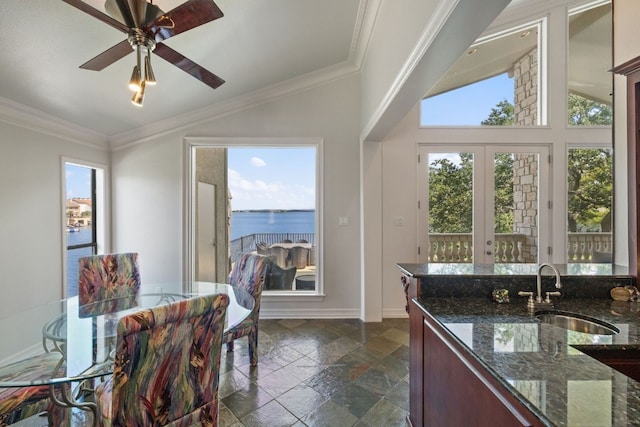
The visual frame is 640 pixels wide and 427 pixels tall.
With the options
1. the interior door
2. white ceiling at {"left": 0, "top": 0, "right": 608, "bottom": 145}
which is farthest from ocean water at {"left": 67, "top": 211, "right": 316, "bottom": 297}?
white ceiling at {"left": 0, "top": 0, "right": 608, "bottom": 145}

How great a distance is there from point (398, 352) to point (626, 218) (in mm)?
1969

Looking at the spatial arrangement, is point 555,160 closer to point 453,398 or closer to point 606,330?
point 606,330

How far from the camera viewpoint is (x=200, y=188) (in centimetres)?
397

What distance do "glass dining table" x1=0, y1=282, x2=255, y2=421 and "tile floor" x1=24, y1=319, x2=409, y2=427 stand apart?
1.66ft

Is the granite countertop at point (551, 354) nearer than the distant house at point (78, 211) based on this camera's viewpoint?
Yes

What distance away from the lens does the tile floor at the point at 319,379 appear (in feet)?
6.07

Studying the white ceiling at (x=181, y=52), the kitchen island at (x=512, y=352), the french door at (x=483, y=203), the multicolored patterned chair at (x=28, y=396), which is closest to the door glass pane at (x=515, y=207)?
the french door at (x=483, y=203)

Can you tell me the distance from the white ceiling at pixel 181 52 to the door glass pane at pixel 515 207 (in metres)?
1.36

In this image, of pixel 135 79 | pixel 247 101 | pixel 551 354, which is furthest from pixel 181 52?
pixel 551 354

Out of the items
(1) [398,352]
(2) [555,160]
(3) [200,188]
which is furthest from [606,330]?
(3) [200,188]

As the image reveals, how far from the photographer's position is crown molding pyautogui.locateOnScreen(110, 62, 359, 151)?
11.4 ft

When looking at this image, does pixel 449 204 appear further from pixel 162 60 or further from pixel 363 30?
pixel 162 60

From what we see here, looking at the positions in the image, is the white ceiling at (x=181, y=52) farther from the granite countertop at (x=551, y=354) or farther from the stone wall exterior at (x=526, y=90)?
the granite countertop at (x=551, y=354)

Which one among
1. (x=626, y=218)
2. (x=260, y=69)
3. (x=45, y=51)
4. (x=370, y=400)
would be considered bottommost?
(x=370, y=400)
